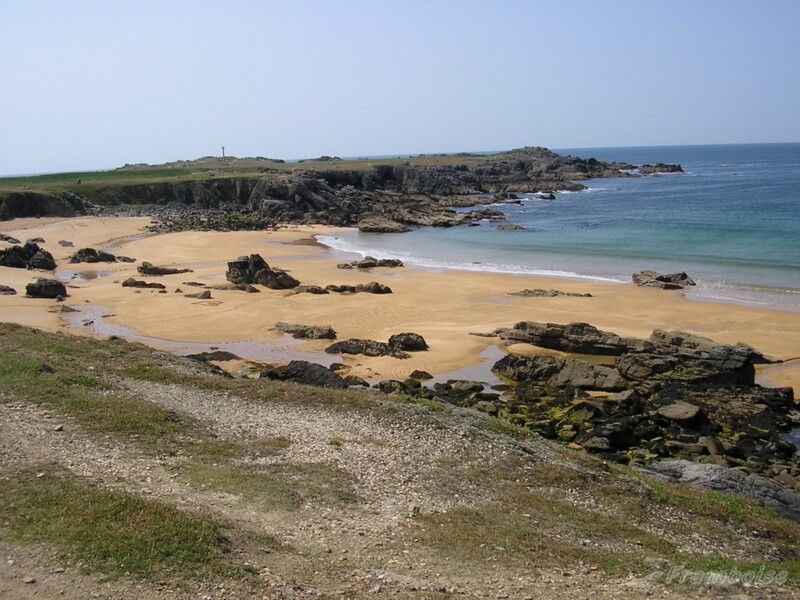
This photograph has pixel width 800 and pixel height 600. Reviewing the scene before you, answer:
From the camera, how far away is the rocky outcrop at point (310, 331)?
1391 inches

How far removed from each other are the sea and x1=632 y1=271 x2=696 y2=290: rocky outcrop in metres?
1.01

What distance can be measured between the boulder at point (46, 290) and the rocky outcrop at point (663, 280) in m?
38.7

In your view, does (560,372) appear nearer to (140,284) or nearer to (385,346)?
(385,346)

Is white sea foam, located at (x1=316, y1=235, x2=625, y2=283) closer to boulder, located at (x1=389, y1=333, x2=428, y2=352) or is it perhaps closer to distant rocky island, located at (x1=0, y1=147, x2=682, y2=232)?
distant rocky island, located at (x1=0, y1=147, x2=682, y2=232)

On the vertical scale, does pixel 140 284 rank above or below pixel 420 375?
above

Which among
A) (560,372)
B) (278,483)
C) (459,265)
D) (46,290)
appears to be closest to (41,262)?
(46,290)

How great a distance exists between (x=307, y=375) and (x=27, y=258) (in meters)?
40.1

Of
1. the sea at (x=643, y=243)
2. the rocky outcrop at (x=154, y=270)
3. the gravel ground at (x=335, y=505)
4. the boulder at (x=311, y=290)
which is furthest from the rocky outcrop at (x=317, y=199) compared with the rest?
the gravel ground at (x=335, y=505)

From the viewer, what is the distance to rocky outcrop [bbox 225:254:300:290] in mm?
48219

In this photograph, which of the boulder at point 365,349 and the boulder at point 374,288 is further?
the boulder at point 374,288

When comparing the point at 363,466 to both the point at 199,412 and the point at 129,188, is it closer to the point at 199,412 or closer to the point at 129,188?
the point at 199,412

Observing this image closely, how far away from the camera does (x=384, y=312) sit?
1620 inches

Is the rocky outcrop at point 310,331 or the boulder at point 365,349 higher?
the rocky outcrop at point 310,331

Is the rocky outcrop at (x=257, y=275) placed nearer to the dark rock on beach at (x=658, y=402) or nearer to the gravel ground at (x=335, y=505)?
the dark rock on beach at (x=658, y=402)
